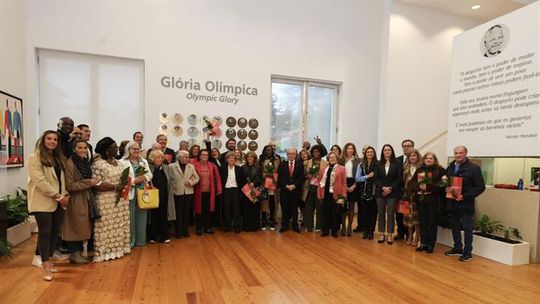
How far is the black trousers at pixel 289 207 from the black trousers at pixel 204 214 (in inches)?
52.3

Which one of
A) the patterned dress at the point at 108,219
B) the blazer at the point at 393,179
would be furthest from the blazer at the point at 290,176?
the patterned dress at the point at 108,219

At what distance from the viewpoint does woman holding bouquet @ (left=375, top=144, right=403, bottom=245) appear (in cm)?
496

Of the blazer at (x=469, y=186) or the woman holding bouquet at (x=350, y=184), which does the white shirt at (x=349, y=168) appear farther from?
the blazer at (x=469, y=186)

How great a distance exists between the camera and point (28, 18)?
564 centimetres

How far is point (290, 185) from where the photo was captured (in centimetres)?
550

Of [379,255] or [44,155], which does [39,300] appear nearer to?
[44,155]

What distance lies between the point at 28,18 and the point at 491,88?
26.5 ft

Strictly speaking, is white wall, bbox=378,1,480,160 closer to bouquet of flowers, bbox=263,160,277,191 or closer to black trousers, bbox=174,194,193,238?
bouquet of flowers, bbox=263,160,277,191

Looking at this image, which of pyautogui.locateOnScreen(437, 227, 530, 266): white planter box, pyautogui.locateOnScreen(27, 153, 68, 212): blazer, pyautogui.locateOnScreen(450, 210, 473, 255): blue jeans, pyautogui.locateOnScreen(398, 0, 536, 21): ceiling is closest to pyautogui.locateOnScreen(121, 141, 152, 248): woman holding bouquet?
pyautogui.locateOnScreen(27, 153, 68, 212): blazer

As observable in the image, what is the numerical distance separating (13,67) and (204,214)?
13.2 ft

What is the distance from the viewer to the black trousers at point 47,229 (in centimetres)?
321

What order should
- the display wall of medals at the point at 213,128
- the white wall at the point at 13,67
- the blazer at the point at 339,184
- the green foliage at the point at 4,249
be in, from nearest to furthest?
1. the green foliage at the point at 4,249
2. the white wall at the point at 13,67
3. the blazer at the point at 339,184
4. the display wall of medals at the point at 213,128

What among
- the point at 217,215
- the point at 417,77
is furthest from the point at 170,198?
the point at 417,77

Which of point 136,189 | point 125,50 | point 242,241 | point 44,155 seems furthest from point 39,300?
point 125,50
